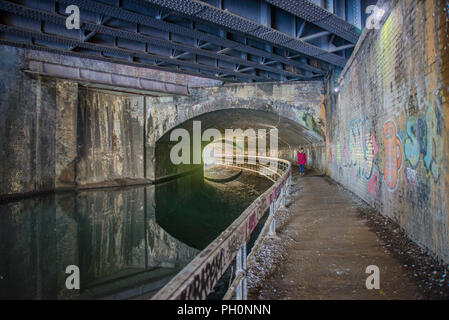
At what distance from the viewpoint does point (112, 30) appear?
8.14 m

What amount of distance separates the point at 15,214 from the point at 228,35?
351 inches

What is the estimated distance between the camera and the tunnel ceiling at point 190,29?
687 centimetres

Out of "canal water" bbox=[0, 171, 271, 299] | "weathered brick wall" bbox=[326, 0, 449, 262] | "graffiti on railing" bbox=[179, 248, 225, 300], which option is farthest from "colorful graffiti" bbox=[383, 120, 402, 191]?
"graffiti on railing" bbox=[179, 248, 225, 300]

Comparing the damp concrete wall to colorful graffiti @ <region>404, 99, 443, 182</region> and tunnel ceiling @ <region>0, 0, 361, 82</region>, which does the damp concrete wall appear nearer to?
tunnel ceiling @ <region>0, 0, 361, 82</region>

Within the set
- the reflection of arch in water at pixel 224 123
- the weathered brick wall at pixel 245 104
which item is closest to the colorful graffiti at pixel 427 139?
the weathered brick wall at pixel 245 104

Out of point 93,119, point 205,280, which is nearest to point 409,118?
point 205,280

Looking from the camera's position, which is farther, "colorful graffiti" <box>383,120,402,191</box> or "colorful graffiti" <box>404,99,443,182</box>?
"colorful graffiti" <box>383,120,402,191</box>

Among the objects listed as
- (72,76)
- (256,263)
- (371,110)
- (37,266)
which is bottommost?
(37,266)

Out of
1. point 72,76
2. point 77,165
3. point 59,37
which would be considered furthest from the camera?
point 77,165

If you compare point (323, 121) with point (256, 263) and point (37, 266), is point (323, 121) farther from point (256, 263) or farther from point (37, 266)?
point (37, 266)

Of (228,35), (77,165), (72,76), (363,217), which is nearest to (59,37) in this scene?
(72,76)

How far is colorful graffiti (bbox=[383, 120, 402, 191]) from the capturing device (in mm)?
4746

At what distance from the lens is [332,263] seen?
3.59 meters

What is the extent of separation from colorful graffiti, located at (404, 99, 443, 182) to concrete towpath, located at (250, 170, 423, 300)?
4.32 feet
